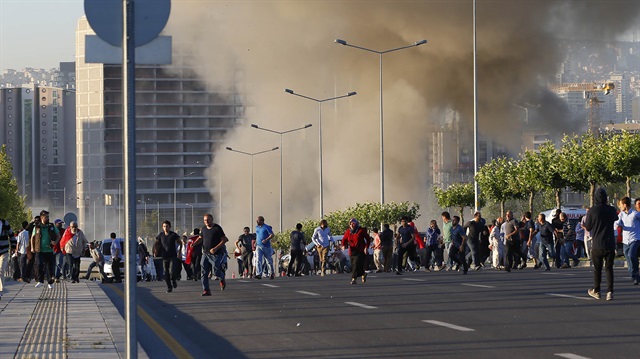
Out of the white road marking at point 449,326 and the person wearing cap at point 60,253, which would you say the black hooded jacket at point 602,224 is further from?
the person wearing cap at point 60,253

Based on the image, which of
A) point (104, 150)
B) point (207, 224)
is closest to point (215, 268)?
point (207, 224)

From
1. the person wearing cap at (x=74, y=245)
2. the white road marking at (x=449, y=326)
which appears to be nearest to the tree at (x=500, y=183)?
the person wearing cap at (x=74, y=245)

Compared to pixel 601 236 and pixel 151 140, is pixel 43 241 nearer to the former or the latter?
pixel 601 236

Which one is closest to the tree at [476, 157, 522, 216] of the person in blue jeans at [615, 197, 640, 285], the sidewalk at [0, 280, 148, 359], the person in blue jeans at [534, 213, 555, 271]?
the person in blue jeans at [534, 213, 555, 271]

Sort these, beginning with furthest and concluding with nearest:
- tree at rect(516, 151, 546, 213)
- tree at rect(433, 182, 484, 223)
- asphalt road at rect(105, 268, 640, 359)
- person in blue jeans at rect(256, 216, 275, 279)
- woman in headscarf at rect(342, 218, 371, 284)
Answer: tree at rect(433, 182, 484, 223) < tree at rect(516, 151, 546, 213) < person in blue jeans at rect(256, 216, 275, 279) < woman in headscarf at rect(342, 218, 371, 284) < asphalt road at rect(105, 268, 640, 359)

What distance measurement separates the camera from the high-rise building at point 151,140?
151 metres

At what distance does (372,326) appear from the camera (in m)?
14.6

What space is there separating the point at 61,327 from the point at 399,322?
395 centimetres

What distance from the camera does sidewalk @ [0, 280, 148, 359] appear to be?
11.7 meters

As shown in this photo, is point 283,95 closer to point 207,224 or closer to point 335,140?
point 335,140

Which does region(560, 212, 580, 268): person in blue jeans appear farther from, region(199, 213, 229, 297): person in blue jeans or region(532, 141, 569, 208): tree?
region(199, 213, 229, 297): person in blue jeans

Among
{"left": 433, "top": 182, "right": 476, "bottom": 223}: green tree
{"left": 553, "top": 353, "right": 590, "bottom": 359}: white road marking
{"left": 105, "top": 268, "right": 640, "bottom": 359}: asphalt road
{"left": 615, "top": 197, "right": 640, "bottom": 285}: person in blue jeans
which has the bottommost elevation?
{"left": 105, "top": 268, "right": 640, "bottom": 359}: asphalt road

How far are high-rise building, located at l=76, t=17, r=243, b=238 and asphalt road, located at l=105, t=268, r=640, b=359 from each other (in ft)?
417

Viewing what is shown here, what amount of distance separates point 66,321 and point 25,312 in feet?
6.79
